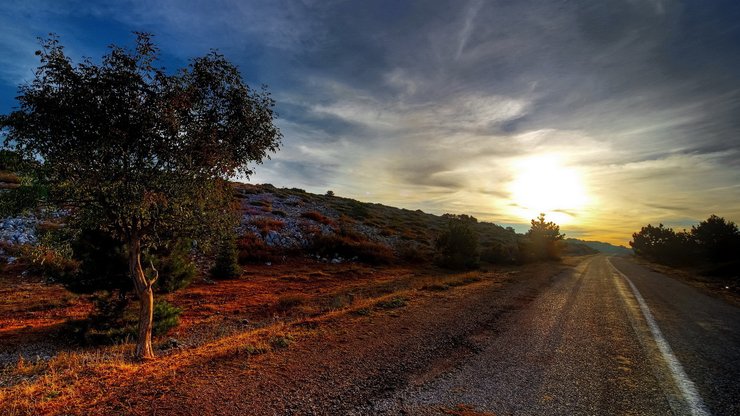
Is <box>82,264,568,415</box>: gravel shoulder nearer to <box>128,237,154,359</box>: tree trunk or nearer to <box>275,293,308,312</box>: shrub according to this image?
<box>128,237,154,359</box>: tree trunk

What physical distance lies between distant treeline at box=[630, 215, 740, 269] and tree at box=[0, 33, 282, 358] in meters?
52.8

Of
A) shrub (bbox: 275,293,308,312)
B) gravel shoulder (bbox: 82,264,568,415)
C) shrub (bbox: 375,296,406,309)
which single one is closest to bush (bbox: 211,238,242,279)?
shrub (bbox: 275,293,308,312)

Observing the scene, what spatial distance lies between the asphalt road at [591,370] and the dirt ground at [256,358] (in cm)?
48

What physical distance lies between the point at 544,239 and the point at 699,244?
25868 mm

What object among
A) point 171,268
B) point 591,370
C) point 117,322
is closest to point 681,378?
point 591,370

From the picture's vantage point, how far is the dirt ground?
549cm

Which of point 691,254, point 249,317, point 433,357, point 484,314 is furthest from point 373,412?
point 691,254

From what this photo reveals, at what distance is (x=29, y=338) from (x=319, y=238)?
2713 cm

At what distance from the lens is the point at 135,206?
750 centimetres

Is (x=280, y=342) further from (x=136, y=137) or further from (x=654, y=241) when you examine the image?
(x=654, y=241)

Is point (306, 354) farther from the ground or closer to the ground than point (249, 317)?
farther from the ground

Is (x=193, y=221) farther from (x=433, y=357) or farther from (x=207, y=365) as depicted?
(x=433, y=357)

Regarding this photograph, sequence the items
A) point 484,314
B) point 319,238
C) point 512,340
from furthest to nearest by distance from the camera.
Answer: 1. point 319,238
2. point 484,314
3. point 512,340

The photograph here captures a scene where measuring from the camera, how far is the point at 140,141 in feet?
25.9
